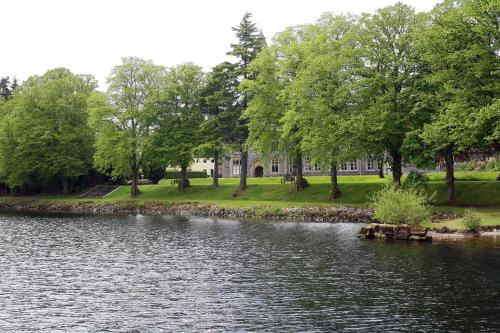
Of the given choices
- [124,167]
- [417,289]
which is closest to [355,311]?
[417,289]

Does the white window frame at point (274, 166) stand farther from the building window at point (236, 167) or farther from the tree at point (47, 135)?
the tree at point (47, 135)

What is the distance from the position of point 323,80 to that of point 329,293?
38962 millimetres

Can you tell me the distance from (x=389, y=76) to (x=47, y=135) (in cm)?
5517

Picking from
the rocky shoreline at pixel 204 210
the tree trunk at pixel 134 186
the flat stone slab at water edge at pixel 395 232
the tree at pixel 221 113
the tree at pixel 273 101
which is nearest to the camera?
the flat stone slab at water edge at pixel 395 232

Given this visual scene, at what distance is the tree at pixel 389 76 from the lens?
172 ft

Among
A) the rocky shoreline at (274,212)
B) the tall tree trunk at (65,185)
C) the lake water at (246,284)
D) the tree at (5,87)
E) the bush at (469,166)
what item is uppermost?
the tree at (5,87)

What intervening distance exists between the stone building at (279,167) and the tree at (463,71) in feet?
142

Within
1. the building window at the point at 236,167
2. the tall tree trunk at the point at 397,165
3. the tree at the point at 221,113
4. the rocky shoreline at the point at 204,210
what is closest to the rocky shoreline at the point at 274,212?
the rocky shoreline at the point at 204,210

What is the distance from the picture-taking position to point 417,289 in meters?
21.9

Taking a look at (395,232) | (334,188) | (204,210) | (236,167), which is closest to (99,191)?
(236,167)

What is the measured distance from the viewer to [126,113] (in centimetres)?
7962

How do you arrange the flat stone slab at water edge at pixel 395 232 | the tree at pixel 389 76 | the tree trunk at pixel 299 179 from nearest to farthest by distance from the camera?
1. the flat stone slab at water edge at pixel 395 232
2. the tree at pixel 389 76
3. the tree trunk at pixel 299 179

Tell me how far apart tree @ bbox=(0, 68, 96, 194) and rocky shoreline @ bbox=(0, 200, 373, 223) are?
5.97 meters

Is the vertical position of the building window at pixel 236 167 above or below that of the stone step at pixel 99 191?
above
